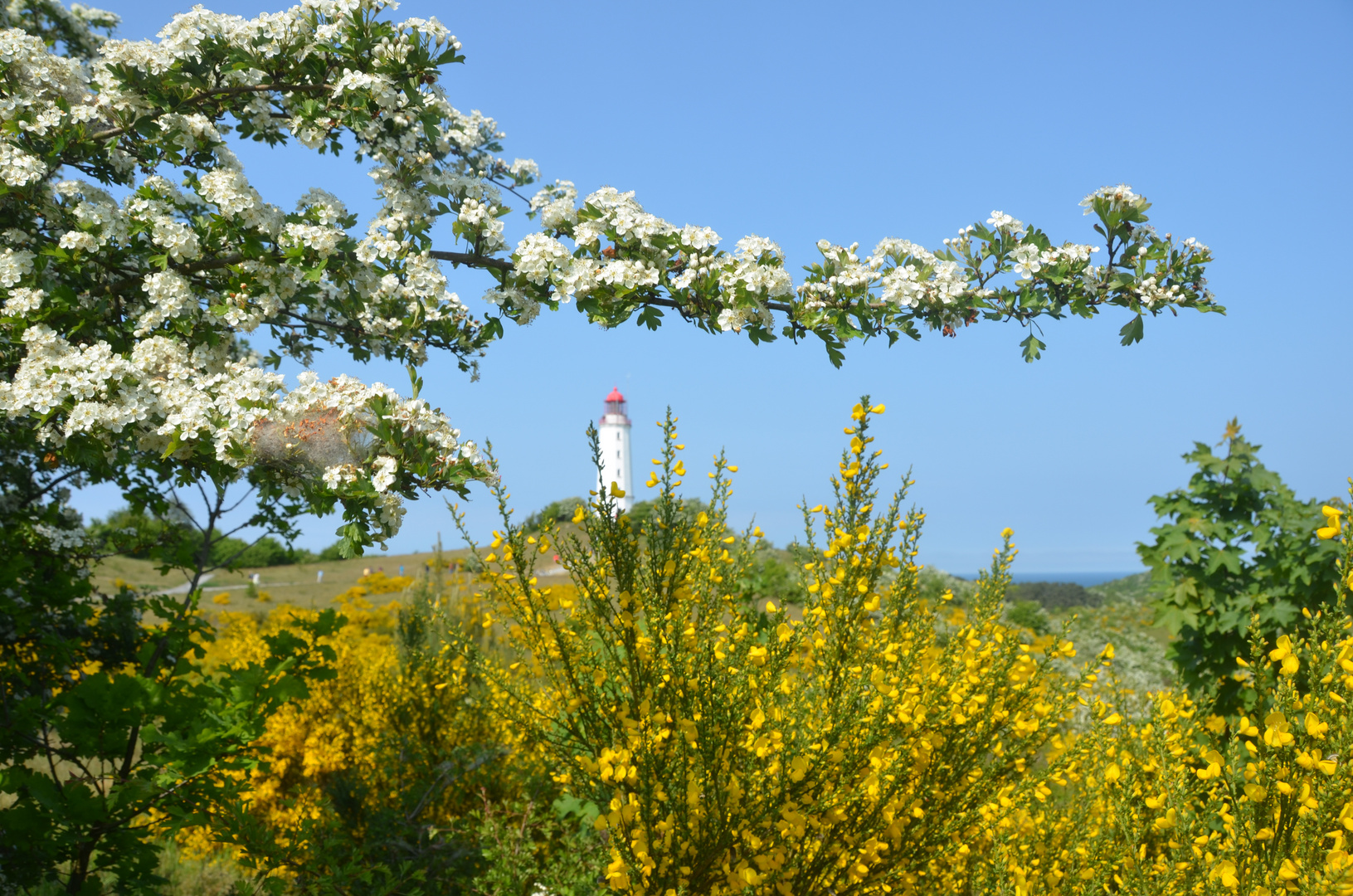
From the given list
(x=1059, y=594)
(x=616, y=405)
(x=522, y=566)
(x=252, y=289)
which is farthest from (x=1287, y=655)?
(x=616, y=405)

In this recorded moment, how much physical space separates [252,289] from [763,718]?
2.69m

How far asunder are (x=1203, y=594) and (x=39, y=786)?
6.80m

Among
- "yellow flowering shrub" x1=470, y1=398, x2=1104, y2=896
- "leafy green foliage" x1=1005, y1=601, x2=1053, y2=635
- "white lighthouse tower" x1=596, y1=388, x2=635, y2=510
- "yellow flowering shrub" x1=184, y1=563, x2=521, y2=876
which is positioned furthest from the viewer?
"white lighthouse tower" x1=596, y1=388, x2=635, y2=510

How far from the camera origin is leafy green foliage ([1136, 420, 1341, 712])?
5730 millimetres

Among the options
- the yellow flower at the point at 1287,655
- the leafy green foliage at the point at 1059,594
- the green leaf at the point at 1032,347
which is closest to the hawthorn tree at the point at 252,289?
the green leaf at the point at 1032,347

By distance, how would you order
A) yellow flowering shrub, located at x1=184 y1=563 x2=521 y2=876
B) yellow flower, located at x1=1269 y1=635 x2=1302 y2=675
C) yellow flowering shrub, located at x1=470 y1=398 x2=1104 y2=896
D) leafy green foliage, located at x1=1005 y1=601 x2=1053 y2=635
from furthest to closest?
1. leafy green foliage, located at x1=1005 y1=601 x2=1053 y2=635
2. yellow flowering shrub, located at x1=184 y1=563 x2=521 y2=876
3. yellow flowering shrub, located at x1=470 y1=398 x2=1104 y2=896
4. yellow flower, located at x1=1269 y1=635 x2=1302 y2=675

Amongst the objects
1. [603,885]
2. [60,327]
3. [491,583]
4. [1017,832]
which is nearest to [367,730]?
[491,583]

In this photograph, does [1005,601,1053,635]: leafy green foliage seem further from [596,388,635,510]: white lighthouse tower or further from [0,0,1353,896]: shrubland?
[596,388,635,510]: white lighthouse tower

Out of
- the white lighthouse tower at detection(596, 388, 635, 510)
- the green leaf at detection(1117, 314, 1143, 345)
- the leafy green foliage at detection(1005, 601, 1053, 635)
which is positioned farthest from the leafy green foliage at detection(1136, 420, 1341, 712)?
the white lighthouse tower at detection(596, 388, 635, 510)

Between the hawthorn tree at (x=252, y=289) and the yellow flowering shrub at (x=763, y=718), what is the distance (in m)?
0.70

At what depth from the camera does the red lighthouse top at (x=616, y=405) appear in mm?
40031

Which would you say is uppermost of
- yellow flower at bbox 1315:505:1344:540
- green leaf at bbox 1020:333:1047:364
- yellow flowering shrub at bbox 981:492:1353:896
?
green leaf at bbox 1020:333:1047:364

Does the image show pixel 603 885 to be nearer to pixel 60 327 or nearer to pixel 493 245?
pixel 493 245

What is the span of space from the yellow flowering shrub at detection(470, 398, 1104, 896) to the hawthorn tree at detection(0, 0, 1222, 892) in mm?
699
